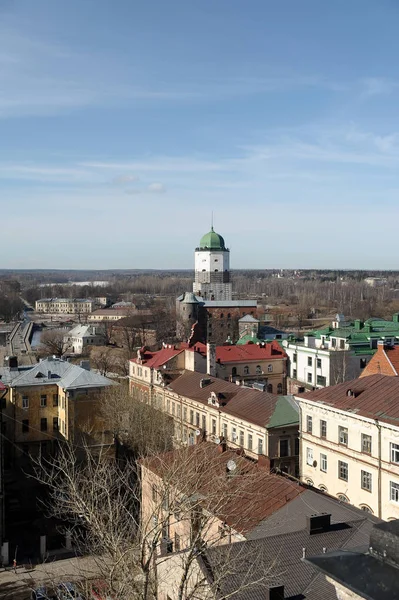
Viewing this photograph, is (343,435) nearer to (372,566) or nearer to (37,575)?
(37,575)

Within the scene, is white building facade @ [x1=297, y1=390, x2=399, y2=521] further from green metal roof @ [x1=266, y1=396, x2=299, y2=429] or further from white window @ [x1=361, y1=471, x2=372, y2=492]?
green metal roof @ [x1=266, y1=396, x2=299, y2=429]

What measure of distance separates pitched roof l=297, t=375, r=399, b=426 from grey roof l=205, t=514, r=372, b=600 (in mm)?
7354

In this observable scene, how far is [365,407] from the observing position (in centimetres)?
2425

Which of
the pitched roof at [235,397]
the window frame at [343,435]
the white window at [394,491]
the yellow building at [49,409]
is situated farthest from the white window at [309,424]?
the yellow building at [49,409]

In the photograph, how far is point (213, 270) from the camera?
117m

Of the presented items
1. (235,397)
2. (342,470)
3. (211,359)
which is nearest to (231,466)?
(342,470)

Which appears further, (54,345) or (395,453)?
(54,345)

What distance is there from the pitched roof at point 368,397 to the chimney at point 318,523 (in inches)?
299

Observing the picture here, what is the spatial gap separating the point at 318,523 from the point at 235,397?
18.4m

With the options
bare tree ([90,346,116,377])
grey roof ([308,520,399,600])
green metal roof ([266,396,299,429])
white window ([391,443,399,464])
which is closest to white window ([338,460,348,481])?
white window ([391,443,399,464])

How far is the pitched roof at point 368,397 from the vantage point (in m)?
23.3

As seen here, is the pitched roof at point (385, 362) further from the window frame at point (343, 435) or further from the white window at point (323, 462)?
the window frame at point (343, 435)

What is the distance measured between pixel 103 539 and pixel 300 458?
1728cm

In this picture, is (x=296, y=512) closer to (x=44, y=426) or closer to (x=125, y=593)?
(x=125, y=593)
